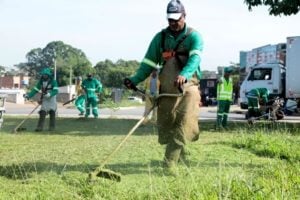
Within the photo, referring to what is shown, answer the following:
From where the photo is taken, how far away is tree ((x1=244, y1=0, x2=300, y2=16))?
1432cm

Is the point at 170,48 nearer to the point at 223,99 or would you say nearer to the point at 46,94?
the point at 46,94

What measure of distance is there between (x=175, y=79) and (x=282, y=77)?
19.1 meters

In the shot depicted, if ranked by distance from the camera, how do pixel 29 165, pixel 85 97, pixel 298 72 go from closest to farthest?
pixel 29 165
pixel 85 97
pixel 298 72

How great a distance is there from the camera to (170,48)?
6.29 m

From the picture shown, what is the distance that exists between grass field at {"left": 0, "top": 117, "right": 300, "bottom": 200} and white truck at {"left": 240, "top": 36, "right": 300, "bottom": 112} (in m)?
14.7

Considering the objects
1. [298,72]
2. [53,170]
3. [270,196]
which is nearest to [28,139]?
[53,170]

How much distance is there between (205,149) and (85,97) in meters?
10.8

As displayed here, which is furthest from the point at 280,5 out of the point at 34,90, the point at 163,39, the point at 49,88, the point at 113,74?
the point at 113,74

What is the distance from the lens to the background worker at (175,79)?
616cm

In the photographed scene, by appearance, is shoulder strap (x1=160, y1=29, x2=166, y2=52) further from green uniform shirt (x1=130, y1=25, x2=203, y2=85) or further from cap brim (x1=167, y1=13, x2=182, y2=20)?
cap brim (x1=167, y1=13, x2=182, y2=20)

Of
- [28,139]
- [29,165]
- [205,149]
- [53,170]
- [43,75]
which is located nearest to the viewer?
[53,170]

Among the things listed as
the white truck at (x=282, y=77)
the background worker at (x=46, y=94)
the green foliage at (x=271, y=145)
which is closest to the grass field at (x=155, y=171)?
the green foliage at (x=271, y=145)

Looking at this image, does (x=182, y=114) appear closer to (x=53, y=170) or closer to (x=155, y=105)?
(x=155, y=105)

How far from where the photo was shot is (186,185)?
4.25 metres
